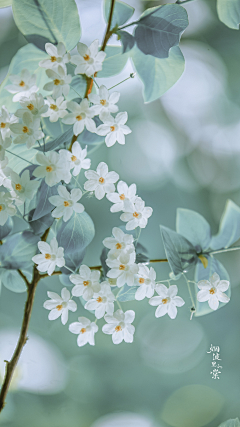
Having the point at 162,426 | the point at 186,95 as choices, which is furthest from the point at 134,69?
the point at 162,426

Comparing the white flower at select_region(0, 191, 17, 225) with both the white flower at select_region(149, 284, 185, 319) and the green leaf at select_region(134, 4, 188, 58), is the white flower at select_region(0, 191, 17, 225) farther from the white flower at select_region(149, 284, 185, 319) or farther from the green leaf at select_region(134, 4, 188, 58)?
the green leaf at select_region(134, 4, 188, 58)

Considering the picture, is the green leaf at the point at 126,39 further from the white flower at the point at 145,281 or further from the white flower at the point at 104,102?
the white flower at the point at 145,281

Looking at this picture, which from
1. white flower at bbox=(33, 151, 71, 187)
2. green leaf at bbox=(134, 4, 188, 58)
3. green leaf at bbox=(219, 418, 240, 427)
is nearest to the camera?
white flower at bbox=(33, 151, 71, 187)

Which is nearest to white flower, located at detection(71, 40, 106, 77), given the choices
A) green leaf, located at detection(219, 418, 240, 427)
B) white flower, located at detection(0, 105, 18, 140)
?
white flower, located at detection(0, 105, 18, 140)

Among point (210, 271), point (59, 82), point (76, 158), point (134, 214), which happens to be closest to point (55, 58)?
point (59, 82)

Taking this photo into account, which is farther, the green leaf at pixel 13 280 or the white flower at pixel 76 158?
the green leaf at pixel 13 280

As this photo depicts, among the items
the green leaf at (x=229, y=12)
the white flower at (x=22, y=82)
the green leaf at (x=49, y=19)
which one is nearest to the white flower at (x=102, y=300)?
the white flower at (x=22, y=82)

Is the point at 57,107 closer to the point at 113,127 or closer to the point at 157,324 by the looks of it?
the point at 113,127

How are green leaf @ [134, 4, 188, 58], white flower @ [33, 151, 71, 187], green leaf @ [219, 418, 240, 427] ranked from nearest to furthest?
white flower @ [33, 151, 71, 187] → green leaf @ [134, 4, 188, 58] → green leaf @ [219, 418, 240, 427]
